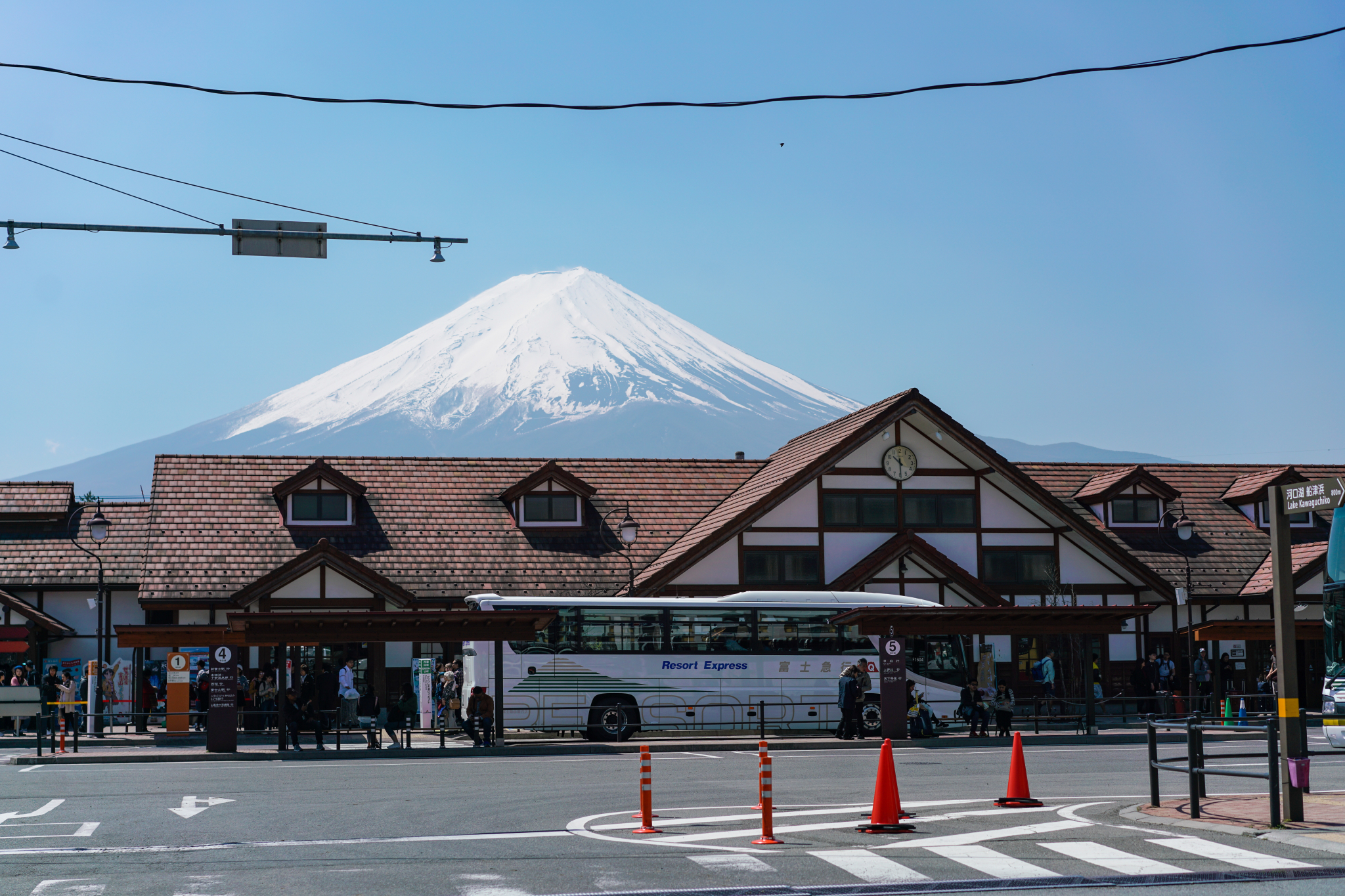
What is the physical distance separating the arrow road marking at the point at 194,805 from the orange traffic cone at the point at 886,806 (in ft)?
24.3

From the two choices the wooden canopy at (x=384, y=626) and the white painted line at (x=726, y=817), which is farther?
the wooden canopy at (x=384, y=626)

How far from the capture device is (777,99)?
16609mm

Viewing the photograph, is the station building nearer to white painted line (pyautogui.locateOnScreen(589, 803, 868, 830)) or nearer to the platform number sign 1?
the platform number sign 1

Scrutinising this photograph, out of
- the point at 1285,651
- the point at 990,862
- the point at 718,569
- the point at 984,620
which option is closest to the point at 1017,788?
the point at 1285,651

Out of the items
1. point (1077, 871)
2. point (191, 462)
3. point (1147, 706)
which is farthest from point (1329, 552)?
point (191, 462)

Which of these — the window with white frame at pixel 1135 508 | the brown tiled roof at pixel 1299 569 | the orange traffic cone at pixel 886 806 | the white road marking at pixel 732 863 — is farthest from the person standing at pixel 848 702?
the white road marking at pixel 732 863

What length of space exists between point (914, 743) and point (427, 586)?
13.9m

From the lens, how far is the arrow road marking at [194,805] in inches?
612


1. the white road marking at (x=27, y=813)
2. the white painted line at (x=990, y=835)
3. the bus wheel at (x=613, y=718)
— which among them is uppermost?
the white painted line at (x=990, y=835)

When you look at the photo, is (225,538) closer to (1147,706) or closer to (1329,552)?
(1147,706)

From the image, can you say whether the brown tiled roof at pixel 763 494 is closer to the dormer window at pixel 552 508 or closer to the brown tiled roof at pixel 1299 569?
the dormer window at pixel 552 508

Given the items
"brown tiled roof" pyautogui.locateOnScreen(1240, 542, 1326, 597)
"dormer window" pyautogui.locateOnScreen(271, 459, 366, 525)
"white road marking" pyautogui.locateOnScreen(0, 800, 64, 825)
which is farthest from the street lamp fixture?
"white road marking" pyautogui.locateOnScreen(0, 800, 64, 825)

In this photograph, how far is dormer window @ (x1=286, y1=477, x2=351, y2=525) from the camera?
3741 cm

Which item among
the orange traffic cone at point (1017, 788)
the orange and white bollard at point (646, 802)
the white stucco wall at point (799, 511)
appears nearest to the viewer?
the orange and white bollard at point (646, 802)
